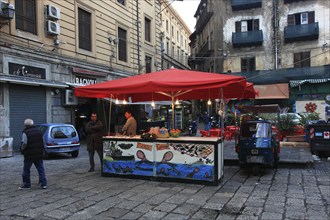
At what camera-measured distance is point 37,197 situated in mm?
6305

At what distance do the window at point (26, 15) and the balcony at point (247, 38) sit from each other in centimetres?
1939

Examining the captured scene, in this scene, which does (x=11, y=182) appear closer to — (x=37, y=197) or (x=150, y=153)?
(x=37, y=197)

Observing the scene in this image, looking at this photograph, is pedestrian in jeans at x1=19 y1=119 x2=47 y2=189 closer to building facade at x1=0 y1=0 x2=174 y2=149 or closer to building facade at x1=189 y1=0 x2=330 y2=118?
building facade at x1=0 y1=0 x2=174 y2=149

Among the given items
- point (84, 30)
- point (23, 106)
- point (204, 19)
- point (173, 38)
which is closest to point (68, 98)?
point (23, 106)

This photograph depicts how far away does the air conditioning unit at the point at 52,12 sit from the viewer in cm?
1499

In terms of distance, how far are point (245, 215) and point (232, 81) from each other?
9.94ft

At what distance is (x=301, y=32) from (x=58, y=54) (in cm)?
2080

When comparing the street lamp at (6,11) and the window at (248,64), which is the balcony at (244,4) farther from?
the street lamp at (6,11)

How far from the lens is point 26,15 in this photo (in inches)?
563

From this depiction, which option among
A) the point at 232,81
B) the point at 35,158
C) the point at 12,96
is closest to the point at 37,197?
the point at 35,158

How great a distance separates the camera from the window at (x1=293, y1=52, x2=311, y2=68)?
1087 inches

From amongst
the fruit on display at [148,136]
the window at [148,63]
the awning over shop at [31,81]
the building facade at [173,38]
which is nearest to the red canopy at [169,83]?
the fruit on display at [148,136]

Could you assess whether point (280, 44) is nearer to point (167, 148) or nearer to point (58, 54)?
point (58, 54)

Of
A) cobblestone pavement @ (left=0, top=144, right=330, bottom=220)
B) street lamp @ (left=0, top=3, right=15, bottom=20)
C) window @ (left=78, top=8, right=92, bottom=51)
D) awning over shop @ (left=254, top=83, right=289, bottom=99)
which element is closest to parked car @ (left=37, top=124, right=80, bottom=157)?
cobblestone pavement @ (left=0, top=144, right=330, bottom=220)
